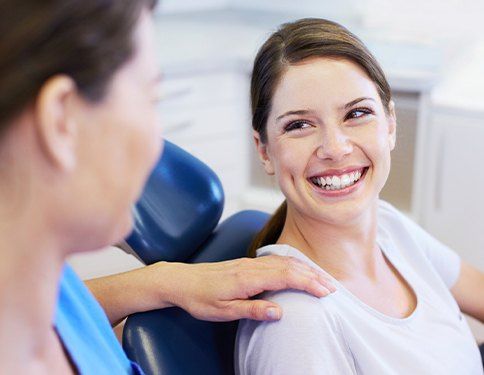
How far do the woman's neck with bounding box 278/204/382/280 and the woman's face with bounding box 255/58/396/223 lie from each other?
0.10 ft

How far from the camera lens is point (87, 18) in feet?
1.87

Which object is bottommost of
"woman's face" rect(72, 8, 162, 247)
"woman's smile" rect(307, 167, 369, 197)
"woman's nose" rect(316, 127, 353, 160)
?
"woman's smile" rect(307, 167, 369, 197)

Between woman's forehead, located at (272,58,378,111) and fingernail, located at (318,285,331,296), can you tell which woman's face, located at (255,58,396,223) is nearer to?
woman's forehead, located at (272,58,378,111)

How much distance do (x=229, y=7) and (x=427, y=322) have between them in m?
1.96

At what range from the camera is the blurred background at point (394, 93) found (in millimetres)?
2396

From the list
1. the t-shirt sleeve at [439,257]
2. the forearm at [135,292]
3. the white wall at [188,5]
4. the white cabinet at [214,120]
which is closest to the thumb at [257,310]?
the forearm at [135,292]

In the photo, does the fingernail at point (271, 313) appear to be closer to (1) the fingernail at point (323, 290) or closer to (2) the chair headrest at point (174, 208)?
(1) the fingernail at point (323, 290)

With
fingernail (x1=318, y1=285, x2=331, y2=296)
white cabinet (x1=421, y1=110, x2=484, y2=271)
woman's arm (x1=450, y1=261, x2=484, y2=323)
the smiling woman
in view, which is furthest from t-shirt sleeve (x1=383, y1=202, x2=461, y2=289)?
white cabinet (x1=421, y1=110, x2=484, y2=271)

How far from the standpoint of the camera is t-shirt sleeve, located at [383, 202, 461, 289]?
4.89ft

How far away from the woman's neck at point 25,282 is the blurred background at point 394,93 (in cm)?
175

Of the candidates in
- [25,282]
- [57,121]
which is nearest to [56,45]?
[57,121]

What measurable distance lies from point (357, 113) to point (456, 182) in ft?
4.21

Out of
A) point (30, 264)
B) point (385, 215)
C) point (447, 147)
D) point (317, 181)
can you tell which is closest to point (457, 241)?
point (447, 147)

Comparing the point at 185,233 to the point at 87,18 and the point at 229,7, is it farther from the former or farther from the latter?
the point at 229,7
